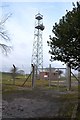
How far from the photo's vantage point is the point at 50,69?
22.1 m

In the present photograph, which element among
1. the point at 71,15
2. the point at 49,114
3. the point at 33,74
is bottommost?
the point at 49,114

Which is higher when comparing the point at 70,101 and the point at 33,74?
the point at 33,74

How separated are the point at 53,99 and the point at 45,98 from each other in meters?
0.48

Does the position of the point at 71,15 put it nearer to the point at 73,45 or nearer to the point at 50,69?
the point at 73,45

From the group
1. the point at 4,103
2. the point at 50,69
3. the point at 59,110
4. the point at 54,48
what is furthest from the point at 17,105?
the point at 50,69

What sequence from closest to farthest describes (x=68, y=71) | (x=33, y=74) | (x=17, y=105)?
(x=17, y=105)
(x=68, y=71)
(x=33, y=74)

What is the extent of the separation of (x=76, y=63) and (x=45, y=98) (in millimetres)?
2443

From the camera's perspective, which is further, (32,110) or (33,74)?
(33,74)

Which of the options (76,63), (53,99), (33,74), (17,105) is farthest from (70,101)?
(33,74)

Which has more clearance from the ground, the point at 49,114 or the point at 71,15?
the point at 71,15

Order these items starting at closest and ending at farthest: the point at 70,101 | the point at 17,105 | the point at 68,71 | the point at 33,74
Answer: the point at 17,105
the point at 70,101
the point at 68,71
the point at 33,74

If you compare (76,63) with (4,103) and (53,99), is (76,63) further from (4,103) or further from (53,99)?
(4,103)

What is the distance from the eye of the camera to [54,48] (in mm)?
14609

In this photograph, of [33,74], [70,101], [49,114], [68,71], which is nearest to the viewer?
[49,114]
